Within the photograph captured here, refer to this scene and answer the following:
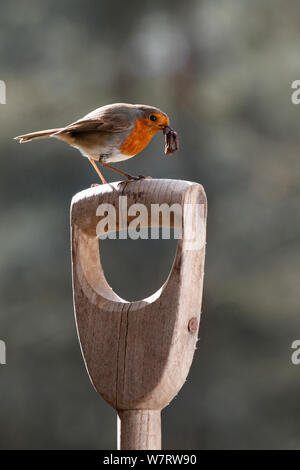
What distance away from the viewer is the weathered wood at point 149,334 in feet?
5.12

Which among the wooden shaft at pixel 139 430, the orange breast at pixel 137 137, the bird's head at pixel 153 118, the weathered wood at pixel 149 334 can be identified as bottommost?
the wooden shaft at pixel 139 430

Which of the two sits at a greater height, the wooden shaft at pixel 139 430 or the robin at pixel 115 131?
the robin at pixel 115 131

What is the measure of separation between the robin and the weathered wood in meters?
0.37

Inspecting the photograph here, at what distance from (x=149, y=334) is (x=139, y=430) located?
0.72 ft

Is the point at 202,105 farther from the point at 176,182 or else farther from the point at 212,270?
the point at 176,182

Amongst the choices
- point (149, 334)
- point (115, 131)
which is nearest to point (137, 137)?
point (115, 131)

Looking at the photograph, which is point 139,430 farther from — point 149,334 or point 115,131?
point 115,131

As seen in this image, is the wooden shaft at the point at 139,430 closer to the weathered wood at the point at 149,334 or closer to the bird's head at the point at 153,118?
the weathered wood at the point at 149,334

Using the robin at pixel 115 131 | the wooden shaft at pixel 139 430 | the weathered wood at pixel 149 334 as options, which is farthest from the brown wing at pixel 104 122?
the wooden shaft at pixel 139 430

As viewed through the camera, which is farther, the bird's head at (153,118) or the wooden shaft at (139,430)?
the bird's head at (153,118)

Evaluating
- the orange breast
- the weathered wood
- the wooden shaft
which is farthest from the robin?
the wooden shaft

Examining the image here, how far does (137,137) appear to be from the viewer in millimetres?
2059

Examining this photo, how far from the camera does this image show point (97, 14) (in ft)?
22.4
